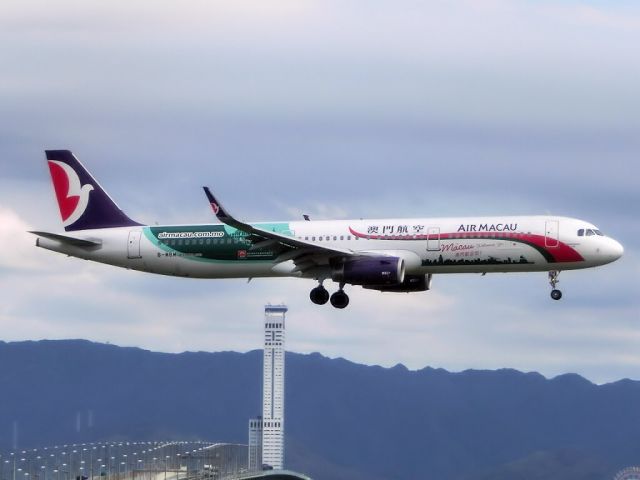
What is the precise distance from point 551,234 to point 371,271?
36.6 feet

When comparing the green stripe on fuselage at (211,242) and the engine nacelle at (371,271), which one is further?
the green stripe on fuselage at (211,242)

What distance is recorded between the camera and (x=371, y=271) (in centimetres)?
10006

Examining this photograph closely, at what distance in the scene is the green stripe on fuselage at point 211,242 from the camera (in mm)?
105562

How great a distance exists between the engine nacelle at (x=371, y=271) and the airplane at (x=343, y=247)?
6 cm

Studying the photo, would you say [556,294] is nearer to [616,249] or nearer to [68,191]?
[616,249]

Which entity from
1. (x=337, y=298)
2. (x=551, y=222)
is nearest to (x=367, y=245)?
(x=337, y=298)

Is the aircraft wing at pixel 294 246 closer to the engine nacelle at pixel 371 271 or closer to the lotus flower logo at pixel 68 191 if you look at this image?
the engine nacelle at pixel 371 271

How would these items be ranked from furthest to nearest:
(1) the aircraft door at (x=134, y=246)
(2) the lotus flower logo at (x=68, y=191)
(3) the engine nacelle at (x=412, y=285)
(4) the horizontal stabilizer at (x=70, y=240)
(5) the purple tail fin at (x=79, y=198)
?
(2) the lotus flower logo at (x=68, y=191) → (5) the purple tail fin at (x=79, y=198) → (4) the horizontal stabilizer at (x=70, y=240) → (1) the aircraft door at (x=134, y=246) → (3) the engine nacelle at (x=412, y=285)

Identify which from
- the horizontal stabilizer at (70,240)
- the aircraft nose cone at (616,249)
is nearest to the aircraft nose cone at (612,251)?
the aircraft nose cone at (616,249)

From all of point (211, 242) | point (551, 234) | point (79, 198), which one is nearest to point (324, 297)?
point (211, 242)

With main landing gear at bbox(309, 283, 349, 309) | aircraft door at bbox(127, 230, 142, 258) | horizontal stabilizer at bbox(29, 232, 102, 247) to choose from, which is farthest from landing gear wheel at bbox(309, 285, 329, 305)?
horizontal stabilizer at bbox(29, 232, 102, 247)

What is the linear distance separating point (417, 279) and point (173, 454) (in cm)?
6034

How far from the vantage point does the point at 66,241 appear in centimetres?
11100

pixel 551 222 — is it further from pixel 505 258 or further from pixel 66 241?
pixel 66 241
